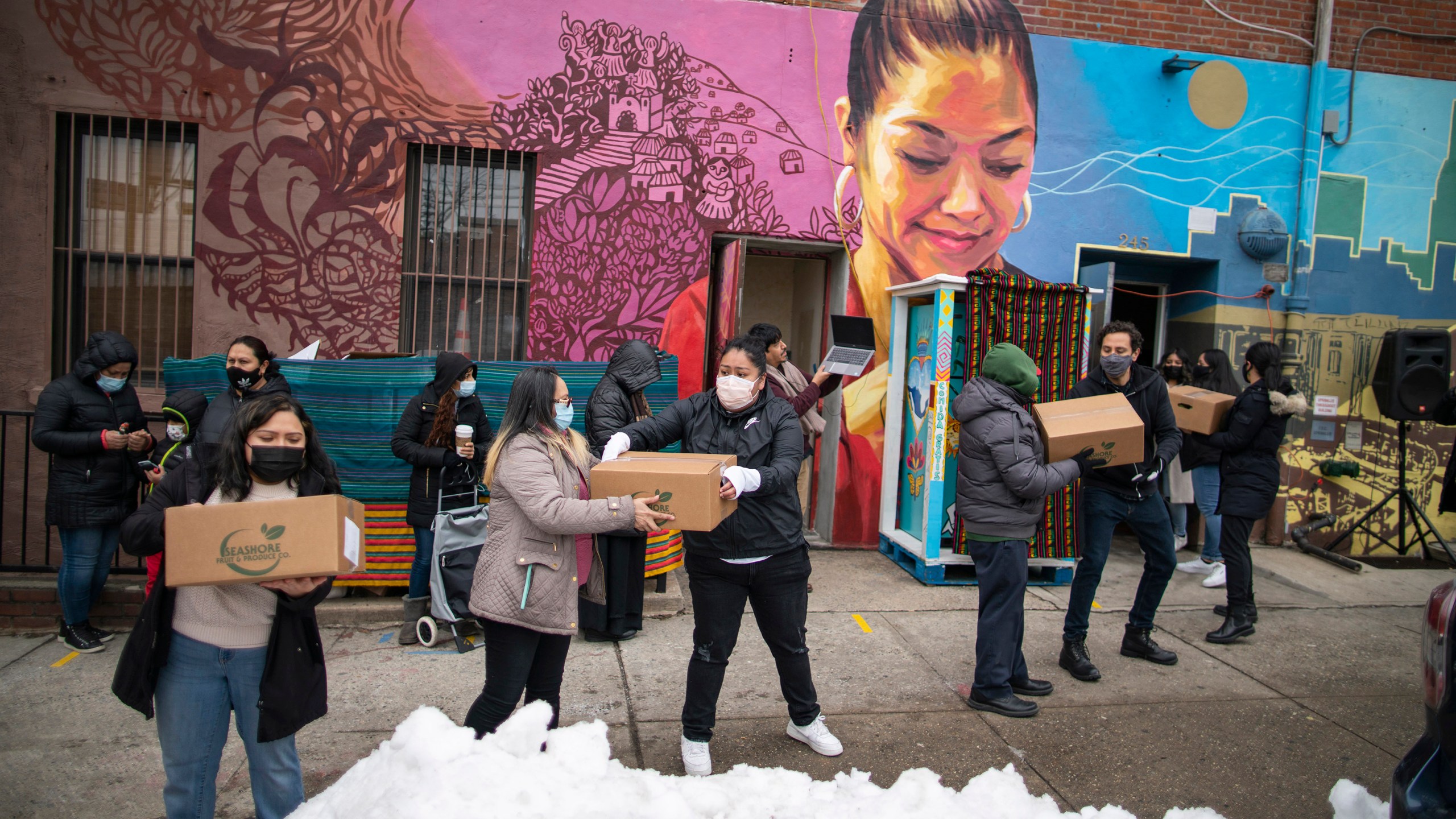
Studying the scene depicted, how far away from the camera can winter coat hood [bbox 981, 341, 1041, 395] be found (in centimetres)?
444

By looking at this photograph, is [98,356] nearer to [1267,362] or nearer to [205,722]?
[205,722]

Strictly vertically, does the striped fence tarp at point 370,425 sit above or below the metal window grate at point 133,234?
below

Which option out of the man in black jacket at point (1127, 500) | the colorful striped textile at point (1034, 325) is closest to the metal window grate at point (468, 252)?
the colorful striped textile at point (1034, 325)

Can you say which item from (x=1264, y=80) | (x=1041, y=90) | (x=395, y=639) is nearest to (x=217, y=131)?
(x=395, y=639)

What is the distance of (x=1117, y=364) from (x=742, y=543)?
2.74 m

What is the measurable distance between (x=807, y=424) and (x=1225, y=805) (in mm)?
3578

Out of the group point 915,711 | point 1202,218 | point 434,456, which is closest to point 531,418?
point 434,456

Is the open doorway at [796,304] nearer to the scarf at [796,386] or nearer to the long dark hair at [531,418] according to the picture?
the scarf at [796,386]

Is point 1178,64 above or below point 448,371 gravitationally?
above

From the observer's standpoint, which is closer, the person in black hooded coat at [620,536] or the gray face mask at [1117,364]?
the person in black hooded coat at [620,536]

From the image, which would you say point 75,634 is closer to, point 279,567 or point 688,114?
point 279,567

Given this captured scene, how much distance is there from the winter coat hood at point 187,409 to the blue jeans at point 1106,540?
16.5ft

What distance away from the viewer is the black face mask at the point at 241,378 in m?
4.67

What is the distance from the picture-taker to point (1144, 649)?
17.6ft
